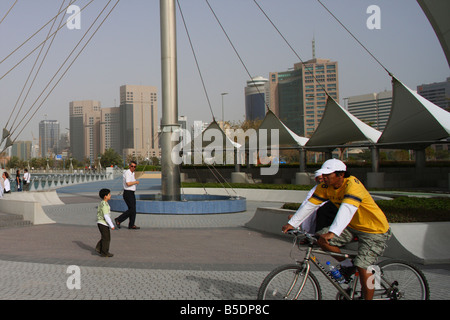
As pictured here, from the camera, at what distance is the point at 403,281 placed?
4.98 meters

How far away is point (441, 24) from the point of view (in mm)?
9312

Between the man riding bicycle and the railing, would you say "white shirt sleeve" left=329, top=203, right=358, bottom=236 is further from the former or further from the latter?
the railing

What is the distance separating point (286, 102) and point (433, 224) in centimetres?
18763

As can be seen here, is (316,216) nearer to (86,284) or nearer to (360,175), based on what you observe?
(86,284)

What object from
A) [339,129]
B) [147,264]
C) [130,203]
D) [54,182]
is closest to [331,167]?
[147,264]

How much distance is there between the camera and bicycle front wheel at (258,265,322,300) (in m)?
4.39

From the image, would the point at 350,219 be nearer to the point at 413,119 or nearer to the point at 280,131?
the point at 413,119

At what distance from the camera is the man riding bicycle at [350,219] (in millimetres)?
4527

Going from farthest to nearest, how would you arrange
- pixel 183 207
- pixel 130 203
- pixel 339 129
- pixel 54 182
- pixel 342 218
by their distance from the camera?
pixel 54 182, pixel 339 129, pixel 183 207, pixel 130 203, pixel 342 218

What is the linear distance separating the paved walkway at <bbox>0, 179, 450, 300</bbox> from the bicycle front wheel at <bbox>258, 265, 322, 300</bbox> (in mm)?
1475

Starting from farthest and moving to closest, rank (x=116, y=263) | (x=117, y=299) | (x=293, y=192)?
(x=293, y=192) → (x=116, y=263) → (x=117, y=299)

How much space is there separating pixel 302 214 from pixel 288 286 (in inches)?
32.1

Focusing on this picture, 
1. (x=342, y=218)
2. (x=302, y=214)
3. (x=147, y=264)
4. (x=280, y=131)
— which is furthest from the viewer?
(x=280, y=131)
